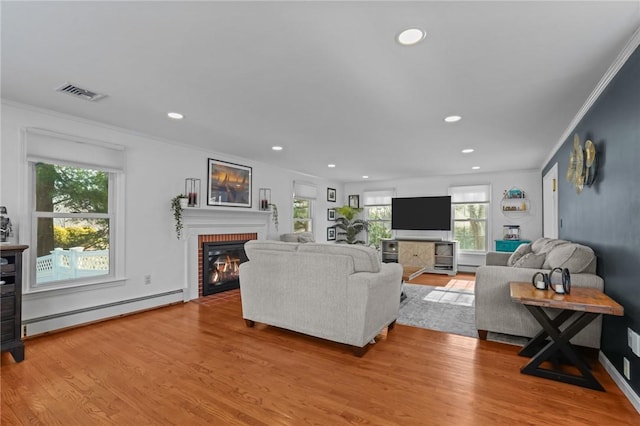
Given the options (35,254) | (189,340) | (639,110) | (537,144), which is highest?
(537,144)

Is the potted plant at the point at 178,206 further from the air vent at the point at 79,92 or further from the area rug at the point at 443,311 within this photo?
the area rug at the point at 443,311

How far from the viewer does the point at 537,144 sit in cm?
445

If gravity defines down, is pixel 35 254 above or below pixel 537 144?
below

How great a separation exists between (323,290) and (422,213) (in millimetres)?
5307

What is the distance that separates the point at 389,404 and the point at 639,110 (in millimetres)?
2420

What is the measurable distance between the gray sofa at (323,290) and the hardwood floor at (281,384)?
0.18m

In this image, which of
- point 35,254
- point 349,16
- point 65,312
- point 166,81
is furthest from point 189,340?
point 349,16

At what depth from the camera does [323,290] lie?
2.86 m

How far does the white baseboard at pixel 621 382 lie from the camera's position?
1.92 m

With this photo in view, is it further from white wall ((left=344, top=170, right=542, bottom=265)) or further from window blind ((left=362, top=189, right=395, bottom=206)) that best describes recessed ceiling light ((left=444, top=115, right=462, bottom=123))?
window blind ((left=362, top=189, right=395, bottom=206))

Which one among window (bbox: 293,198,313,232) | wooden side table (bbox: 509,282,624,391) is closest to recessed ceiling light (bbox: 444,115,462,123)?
wooden side table (bbox: 509,282,624,391)

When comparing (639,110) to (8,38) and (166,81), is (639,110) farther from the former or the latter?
(8,38)

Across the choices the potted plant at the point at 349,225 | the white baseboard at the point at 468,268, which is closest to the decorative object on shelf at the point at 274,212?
the potted plant at the point at 349,225

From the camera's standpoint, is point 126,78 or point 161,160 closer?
point 126,78
